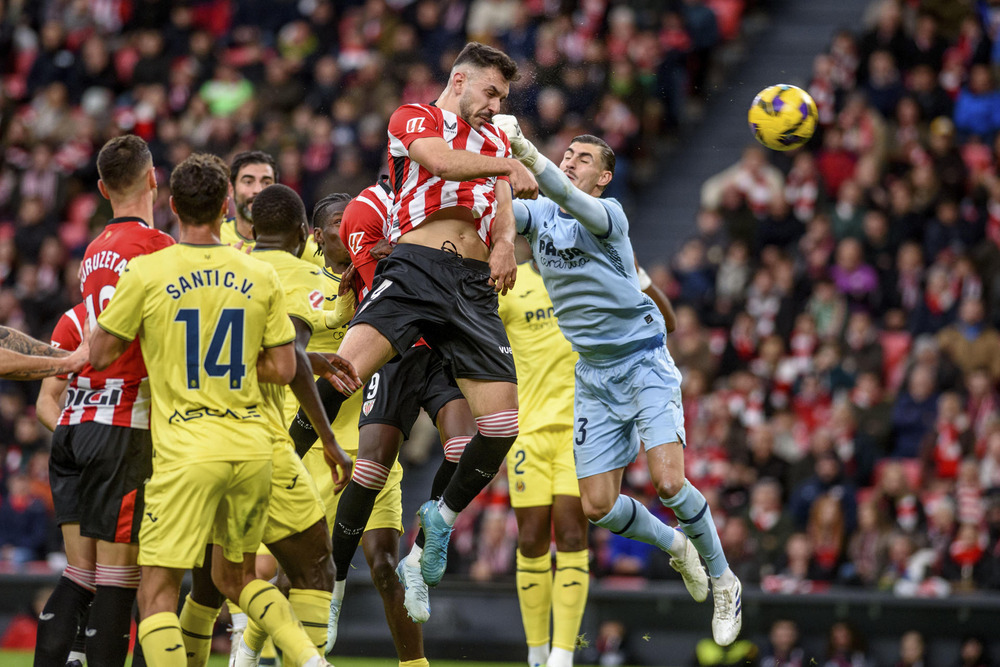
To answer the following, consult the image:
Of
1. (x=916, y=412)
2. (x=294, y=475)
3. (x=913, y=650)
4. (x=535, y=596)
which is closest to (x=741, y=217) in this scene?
(x=916, y=412)

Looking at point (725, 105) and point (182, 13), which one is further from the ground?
point (182, 13)

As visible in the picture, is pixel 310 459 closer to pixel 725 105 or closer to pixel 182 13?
pixel 725 105

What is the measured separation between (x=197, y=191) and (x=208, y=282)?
17.2 inches

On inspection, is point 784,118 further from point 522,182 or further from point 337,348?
point 337,348

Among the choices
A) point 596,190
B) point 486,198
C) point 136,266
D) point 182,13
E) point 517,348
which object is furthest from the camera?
point 182,13

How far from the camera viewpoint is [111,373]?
261 inches

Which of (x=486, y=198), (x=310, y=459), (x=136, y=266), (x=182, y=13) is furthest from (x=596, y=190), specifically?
(x=182, y=13)

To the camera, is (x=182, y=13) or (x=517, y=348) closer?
(x=517, y=348)

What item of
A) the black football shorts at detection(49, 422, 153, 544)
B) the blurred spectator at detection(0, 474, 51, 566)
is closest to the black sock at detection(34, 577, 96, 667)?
the black football shorts at detection(49, 422, 153, 544)

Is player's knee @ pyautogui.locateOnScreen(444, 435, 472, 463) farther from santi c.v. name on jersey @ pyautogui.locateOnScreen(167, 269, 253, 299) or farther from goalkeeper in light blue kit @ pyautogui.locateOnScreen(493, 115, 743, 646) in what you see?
santi c.v. name on jersey @ pyautogui.locateOnScreen(167, 269, 253, 299)

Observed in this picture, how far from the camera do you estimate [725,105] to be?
18344 millimetres

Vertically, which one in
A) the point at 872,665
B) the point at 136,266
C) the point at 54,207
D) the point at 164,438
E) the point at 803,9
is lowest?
the point at 872,665

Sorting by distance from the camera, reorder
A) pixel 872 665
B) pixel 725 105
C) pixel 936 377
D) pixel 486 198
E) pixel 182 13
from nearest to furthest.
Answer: pixel 486 198 < pixel 872 665 < pixel 936 377 < pixel 725 105 < pixel 182 13

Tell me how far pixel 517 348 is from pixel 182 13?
1367cm
